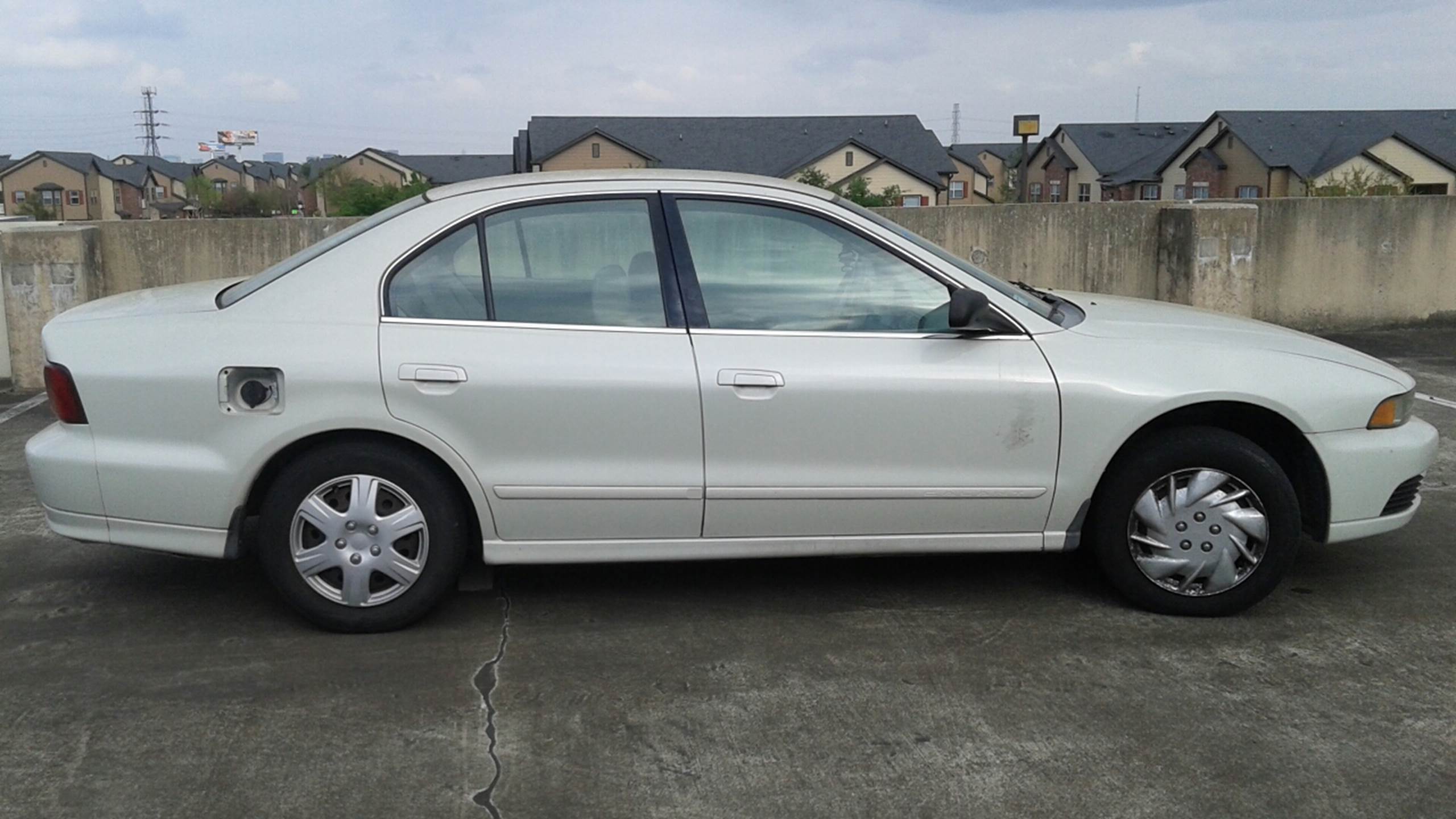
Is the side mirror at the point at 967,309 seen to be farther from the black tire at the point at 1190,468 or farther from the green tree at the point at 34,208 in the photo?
the green tree at the point at 34,208

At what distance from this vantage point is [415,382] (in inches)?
169

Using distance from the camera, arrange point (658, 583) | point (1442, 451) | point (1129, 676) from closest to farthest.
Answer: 1. point (1129, 676)
2. point (658, 583)
3. point (1442, 451)

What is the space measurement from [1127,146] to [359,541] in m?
65.3

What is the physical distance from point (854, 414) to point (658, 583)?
1.14 m

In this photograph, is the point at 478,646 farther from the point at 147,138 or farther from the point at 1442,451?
the point at 147,138

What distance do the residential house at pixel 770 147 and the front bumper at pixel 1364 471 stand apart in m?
53.8

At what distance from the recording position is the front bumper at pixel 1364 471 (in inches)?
181

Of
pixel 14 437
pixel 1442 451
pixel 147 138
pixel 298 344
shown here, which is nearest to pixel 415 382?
pixel 298 344

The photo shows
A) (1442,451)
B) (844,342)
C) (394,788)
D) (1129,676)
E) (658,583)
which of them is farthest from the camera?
(1442,451)

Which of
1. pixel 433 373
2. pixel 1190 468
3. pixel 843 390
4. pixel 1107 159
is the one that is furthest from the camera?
pixel 1107 159

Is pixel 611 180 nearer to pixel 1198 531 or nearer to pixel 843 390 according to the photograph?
pixel 843 390

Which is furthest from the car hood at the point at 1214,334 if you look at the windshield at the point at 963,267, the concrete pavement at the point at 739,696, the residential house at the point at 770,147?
the residential house at the point at 770,147

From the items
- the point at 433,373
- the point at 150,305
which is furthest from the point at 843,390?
the point at 150,305

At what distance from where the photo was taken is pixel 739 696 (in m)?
4.01
